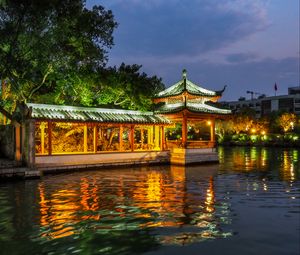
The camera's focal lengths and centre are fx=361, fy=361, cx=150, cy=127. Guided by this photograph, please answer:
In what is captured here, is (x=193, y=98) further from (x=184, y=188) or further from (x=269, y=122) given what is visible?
(x=269, y=122)

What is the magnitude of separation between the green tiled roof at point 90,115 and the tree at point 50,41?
219 cm

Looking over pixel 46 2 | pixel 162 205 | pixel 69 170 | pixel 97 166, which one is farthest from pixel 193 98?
pixel 162 205

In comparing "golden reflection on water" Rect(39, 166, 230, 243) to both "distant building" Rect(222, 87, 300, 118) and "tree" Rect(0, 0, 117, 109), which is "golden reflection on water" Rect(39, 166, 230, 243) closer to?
"tree" Rect(0, 0, 117, 109)

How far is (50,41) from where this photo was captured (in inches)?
890

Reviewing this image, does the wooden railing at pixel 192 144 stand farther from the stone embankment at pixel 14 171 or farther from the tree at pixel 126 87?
the stone embankment at pixel 14 171

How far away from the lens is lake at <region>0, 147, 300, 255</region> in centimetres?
820

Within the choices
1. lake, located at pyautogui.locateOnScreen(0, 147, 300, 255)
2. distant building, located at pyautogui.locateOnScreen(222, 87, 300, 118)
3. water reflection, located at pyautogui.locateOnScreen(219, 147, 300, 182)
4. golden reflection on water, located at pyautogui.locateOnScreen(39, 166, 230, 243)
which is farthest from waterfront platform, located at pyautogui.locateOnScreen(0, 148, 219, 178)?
distant building, located at pyautogui.locateOnScreen(222, 87, 300, 118)

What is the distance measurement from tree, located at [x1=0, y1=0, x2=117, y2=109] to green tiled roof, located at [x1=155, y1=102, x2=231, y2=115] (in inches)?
253

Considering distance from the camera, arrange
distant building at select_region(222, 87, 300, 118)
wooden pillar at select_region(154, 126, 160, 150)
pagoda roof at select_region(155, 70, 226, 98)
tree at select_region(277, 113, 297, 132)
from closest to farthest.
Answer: pagoda roof at select_region(155, 70, 226, 98) < wooden pillar at select_region(154, 126, 160, 150) < tree at select_region(277, 113, 297, 132) < distant building at select_region(222, 87, 300, 118)

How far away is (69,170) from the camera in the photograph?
23312mm

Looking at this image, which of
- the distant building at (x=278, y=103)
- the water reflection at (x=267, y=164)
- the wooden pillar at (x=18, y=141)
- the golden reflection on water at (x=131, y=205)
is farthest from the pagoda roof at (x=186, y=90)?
the distant building at (x=278, y=103)

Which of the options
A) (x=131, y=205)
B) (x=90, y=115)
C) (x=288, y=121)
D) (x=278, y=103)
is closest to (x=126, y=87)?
(x=90, y=115)

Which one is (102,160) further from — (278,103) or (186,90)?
(278,103)

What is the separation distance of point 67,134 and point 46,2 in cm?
1035
